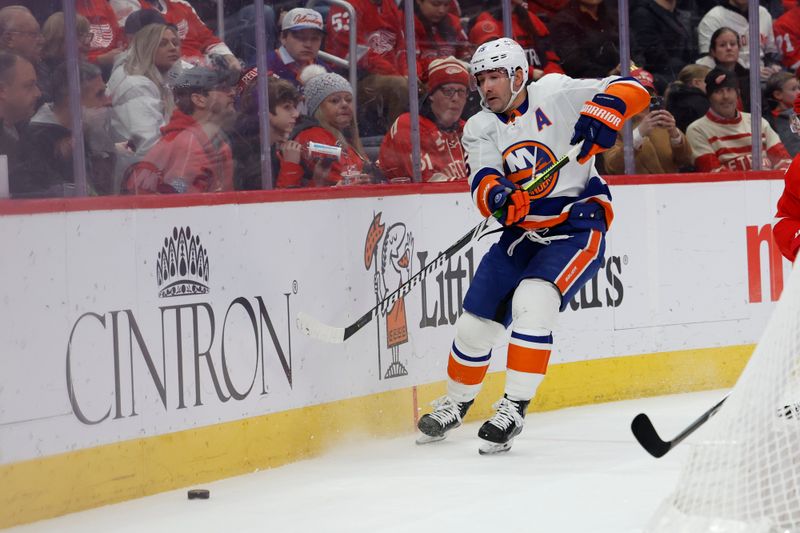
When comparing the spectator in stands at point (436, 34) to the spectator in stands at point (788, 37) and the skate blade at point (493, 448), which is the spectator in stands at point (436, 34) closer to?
the skate blade at point (493, 448)

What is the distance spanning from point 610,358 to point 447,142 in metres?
1.10

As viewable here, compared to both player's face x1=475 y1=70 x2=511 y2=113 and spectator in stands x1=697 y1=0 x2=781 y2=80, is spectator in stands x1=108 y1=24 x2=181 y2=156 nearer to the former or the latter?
player's face x1=475 y1=70 x2=511 y2=113

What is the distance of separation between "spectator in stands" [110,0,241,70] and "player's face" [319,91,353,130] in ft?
1.64

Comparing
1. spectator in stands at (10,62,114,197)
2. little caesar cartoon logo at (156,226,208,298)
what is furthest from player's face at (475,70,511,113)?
spectator in stands at (10,62,114,197)

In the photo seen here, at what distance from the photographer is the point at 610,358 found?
511 cm

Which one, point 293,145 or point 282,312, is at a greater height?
point 293,145

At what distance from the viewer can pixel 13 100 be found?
322cm

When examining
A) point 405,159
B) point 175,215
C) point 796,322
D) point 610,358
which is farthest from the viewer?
point 610,358

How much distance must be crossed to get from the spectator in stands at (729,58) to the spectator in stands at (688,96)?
56 mm

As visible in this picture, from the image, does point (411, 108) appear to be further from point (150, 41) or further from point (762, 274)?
point (762, 274)

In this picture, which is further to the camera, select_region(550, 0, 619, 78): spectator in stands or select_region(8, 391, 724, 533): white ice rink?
select_region(550, 0, 619, 78): spectator in stands

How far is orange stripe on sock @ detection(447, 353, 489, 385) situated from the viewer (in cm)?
416

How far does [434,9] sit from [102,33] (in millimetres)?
1609

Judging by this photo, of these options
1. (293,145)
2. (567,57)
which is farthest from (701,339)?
(293,145)
